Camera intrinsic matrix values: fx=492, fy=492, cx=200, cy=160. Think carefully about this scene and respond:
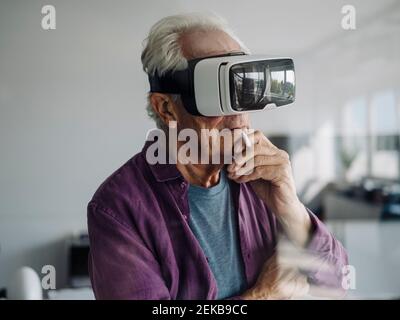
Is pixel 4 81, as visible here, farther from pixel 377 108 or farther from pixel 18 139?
pixel 377 108

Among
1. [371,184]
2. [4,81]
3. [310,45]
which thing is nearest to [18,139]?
[4,81]

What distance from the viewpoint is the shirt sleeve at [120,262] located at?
1154mm

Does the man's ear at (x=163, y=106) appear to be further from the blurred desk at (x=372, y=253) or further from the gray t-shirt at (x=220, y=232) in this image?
the blurred desk at (x=372, y=253)

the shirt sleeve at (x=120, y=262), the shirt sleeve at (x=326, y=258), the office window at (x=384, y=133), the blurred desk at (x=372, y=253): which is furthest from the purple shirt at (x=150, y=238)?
the office window at (x=384, y=133)

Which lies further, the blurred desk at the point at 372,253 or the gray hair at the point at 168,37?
the blurred desk at the point at 372,253

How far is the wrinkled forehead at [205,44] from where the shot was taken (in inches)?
44.8

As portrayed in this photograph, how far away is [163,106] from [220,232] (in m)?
0.34

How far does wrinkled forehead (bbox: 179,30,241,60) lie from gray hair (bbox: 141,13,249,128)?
0.01 m

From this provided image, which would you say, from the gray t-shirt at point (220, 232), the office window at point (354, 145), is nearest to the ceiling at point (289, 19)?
the office window at point (354, 145)

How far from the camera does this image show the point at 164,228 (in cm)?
117

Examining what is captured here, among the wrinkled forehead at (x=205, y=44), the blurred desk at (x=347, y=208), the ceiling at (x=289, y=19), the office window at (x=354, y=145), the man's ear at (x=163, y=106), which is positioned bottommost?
the blurred desk at (x=347, y=208)

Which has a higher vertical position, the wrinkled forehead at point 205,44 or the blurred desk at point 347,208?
the wrinkled forehead at point 205,44

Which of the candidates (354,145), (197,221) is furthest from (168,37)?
(354,145)
